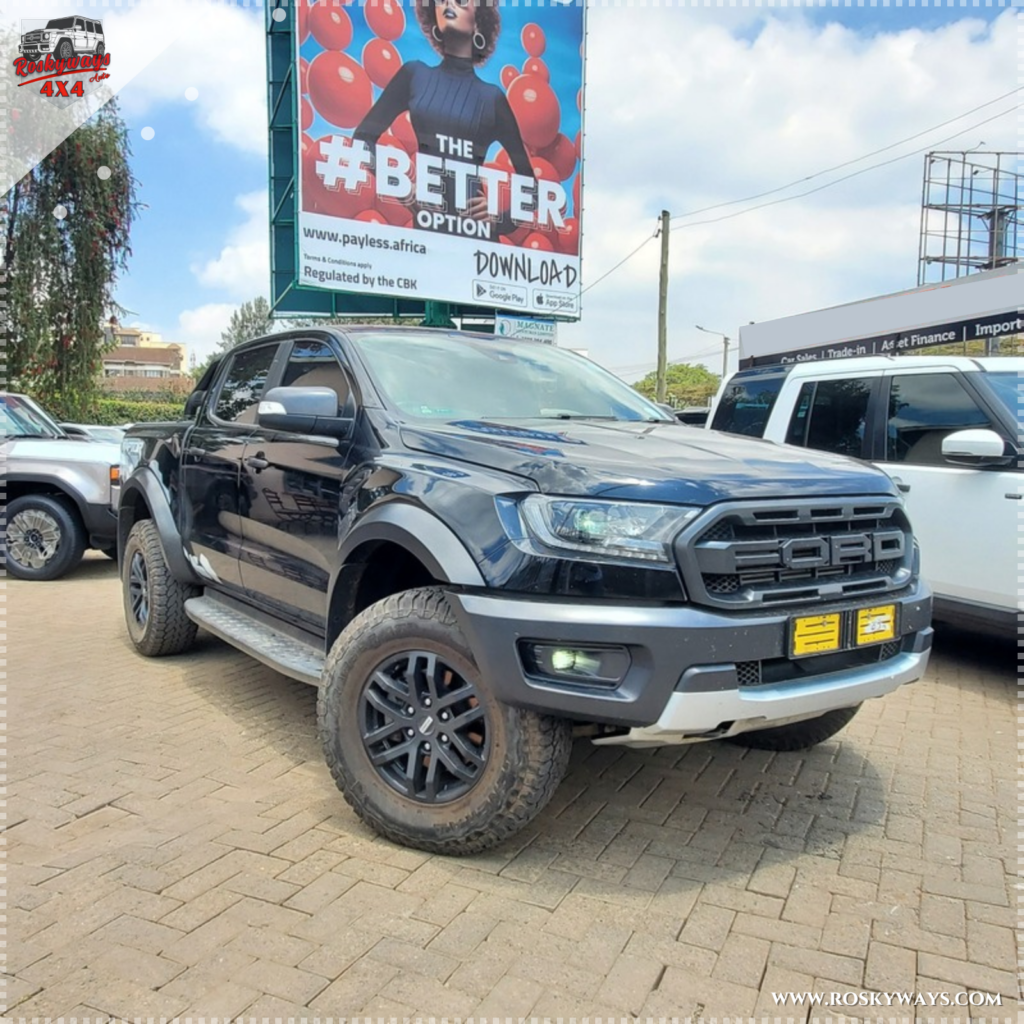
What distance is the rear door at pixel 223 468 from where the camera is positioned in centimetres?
433

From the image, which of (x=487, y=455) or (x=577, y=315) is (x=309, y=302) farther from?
(x=487, y=455)

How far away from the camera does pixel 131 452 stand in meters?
5.81

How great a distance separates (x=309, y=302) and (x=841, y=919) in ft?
56.0

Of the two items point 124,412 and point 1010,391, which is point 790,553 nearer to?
point 1010,391

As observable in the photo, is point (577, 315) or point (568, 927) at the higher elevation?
point (577, 315)

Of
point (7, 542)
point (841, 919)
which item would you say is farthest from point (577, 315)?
A: point (841, 919)

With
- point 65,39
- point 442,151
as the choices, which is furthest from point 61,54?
point 442,151

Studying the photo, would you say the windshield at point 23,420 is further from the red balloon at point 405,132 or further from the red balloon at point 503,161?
the red balloon at point 503,161

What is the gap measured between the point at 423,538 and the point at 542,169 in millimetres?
16697

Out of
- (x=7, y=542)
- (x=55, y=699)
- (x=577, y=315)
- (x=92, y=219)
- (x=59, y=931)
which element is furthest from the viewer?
(x=577, y=315)

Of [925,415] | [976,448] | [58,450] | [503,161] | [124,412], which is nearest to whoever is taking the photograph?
[976,448]

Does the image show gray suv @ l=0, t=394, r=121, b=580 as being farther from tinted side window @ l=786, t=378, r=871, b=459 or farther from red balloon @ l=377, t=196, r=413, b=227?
red balloon @ l=377, t=196, r=413, b=227

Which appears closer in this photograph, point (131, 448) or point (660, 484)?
point (660, 484)

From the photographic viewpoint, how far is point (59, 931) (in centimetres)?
240
